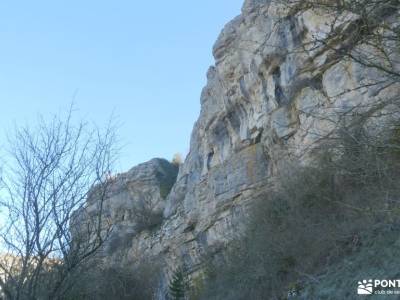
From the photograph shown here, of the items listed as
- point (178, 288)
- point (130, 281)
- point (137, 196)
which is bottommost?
point (178, 288)

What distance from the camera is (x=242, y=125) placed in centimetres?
2123

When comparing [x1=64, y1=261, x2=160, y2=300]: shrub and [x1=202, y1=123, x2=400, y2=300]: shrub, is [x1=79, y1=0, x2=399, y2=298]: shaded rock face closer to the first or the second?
[x1=64, y1=261, x2=160, y2=300]: shrub

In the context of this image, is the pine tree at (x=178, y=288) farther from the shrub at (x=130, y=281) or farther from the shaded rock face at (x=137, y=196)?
the shaded rock face at (x=137, y=196)

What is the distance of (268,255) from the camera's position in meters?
12.0

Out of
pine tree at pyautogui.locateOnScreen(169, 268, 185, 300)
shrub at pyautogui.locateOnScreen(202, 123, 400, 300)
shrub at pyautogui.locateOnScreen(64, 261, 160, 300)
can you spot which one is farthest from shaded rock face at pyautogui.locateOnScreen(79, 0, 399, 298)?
shrub at pyautogui.locateOnScreen(202, 123, 400, 300)

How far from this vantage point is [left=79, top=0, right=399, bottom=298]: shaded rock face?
51.8ft

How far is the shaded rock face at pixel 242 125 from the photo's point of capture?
51.8ft

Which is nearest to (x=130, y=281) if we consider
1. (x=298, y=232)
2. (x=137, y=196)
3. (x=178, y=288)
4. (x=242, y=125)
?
(x=178, y=288)

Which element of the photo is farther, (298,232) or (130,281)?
(130,281)

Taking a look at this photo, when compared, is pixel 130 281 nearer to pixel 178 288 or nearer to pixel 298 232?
pixel 178 288

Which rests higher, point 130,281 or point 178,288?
point 130,281

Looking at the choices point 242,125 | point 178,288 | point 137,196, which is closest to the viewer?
point 178,288

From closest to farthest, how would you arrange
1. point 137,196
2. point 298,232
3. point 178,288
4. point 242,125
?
point 298,232, point 178,288, point 242,125, point 137,196

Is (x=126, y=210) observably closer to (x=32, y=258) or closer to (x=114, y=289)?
(x=114, y=289)
